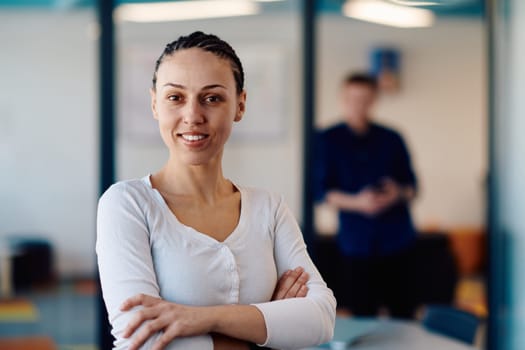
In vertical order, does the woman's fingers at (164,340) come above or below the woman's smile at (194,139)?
below

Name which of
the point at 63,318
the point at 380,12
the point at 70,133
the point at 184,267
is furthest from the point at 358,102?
the point at 184,267

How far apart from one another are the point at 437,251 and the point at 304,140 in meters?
2.19

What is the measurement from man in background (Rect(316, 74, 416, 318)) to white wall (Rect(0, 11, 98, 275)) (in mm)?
1435

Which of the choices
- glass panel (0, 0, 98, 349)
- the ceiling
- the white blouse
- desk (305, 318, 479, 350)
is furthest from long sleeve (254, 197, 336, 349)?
the ceiling

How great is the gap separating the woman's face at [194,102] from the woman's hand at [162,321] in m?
0.28

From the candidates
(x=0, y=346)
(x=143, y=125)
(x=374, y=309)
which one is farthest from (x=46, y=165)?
(x=374, y=309)

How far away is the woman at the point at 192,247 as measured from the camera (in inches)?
56.9

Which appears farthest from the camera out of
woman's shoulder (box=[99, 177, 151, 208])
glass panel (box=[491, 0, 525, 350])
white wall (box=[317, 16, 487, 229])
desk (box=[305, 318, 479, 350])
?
white wall (box=[317, 16, 487, 229])

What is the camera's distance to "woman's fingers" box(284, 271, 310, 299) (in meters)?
1.58

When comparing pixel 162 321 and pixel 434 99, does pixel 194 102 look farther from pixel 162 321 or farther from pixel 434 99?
pixel 434 99

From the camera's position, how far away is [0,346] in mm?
4512

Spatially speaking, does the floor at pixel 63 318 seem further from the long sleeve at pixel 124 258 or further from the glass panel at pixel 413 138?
the long sleeve at pixel 124 258

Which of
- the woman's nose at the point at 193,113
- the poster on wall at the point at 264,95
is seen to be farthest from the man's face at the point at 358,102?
the woman's nose at the point at 193,113

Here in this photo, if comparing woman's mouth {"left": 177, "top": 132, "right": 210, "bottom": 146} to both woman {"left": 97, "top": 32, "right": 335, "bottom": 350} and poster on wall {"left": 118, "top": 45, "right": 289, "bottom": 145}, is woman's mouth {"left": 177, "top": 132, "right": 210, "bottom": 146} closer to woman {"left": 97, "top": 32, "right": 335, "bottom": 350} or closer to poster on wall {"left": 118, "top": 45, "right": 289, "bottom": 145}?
woman {"left": 97, "top": 32, "right": 335, "bottom": 350}
